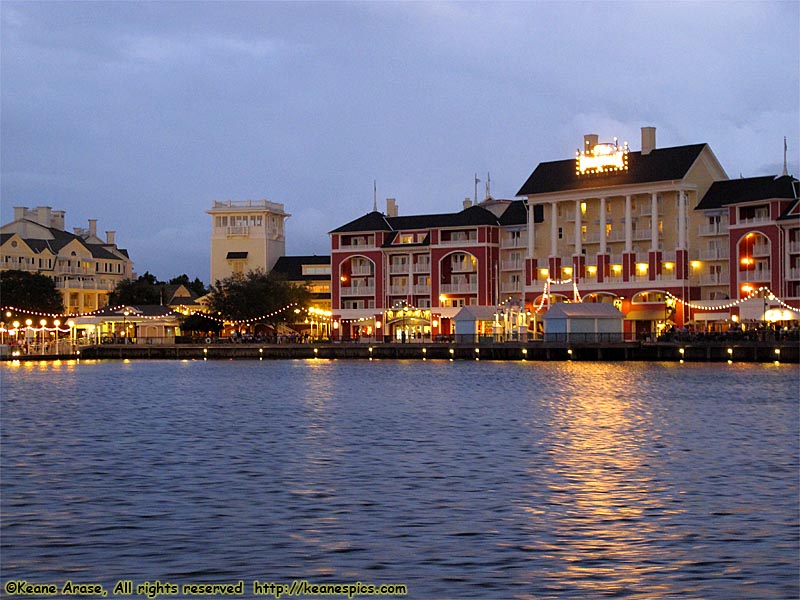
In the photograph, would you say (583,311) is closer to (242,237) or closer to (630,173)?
(630,173)

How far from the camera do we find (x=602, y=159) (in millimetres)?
112375

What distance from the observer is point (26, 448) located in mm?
32750

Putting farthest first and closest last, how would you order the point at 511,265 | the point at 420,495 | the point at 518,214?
the point at 518,214 → the point at 511,265 → the point at 420,495

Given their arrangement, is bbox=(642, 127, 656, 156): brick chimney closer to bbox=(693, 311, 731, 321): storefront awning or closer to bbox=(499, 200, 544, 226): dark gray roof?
bbox=(499, 200, 544, 226): dark gray roof

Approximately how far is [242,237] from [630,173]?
59535 mm

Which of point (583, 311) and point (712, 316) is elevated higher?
point (583, 311)

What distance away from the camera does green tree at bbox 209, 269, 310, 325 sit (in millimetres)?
125500

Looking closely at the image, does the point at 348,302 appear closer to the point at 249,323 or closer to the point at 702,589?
the point at 249,323

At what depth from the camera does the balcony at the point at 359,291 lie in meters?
126

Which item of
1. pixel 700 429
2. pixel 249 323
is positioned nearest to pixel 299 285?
pixel 249 323

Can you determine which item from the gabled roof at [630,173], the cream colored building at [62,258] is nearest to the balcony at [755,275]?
the gabled roof at [630,173]

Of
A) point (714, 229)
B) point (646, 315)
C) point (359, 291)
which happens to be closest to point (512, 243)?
point (359, 291)

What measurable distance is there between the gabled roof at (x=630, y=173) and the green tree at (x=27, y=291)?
54670mm

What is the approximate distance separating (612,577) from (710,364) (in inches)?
2876
